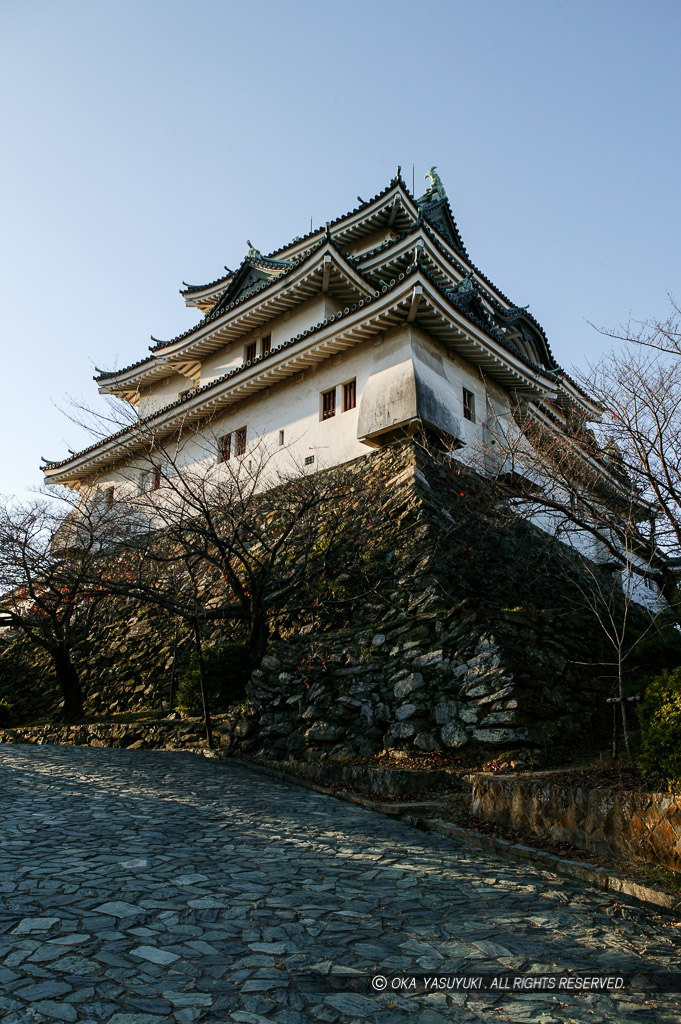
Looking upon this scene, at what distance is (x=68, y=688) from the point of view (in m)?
16.6

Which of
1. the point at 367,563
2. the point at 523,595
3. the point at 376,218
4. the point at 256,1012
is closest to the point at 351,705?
the point at 367,563

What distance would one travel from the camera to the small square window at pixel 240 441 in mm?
20127

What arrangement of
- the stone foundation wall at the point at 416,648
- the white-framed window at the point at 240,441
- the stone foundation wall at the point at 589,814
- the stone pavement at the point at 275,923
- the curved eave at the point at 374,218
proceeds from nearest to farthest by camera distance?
1. the stone pavement at the point at 275,923
2. the stone foundation wall at the point at 589,814
3. the stone foundation wall at the point at 416,648
4. the white-framed window at the point at 240,441
5. the curved eave at the point at 374,218

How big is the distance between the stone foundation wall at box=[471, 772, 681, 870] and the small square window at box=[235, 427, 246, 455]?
45.8ft

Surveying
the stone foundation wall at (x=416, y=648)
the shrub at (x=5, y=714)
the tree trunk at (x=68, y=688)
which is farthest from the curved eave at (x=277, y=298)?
the shrub at (x=5, y=714)

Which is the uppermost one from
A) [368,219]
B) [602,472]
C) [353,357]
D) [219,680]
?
[368,219]

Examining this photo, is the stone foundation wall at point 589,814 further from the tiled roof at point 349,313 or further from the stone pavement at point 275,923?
the tiled roof at point 349,313

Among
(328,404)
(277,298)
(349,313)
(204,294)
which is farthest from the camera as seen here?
(204,294)

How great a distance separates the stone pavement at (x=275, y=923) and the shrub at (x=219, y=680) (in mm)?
4817

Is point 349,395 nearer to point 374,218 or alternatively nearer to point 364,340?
point 364,340

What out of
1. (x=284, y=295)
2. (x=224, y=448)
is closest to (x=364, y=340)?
(x=284, y=295)

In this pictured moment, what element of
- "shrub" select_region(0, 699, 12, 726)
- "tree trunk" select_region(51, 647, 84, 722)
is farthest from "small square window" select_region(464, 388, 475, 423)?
"shrub" select_region(0, 699, 12, 726)

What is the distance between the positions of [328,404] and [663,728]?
43.5 feet

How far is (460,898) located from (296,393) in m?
15.1
